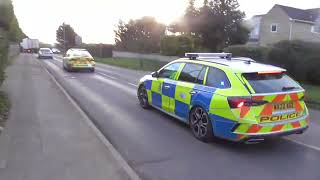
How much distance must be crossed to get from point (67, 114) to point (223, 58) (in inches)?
159

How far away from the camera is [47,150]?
6.52m

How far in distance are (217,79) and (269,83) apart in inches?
36.3

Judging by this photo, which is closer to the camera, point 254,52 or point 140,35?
point 254,52

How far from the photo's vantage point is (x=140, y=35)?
56.5 metres

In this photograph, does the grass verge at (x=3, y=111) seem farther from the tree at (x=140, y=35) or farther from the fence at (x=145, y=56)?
the tree at (x=140, y=35)

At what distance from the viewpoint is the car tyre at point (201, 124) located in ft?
23.0

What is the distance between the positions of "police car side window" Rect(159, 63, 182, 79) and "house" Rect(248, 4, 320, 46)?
40696 mm

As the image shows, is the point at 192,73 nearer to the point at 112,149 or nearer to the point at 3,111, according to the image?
the point at 112,149

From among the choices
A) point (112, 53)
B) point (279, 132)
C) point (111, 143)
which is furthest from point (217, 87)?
point (112, 53)

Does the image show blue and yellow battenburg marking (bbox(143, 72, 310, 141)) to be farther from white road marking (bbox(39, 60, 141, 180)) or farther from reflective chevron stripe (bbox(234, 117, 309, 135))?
white road marking (bbox(39, 60, 141, 180))

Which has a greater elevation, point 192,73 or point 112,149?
point 192,73

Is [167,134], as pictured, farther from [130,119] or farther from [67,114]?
[67,114]

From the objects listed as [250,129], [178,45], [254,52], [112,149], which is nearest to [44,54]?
[178,45]

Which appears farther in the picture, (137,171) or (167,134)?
(167,134)
